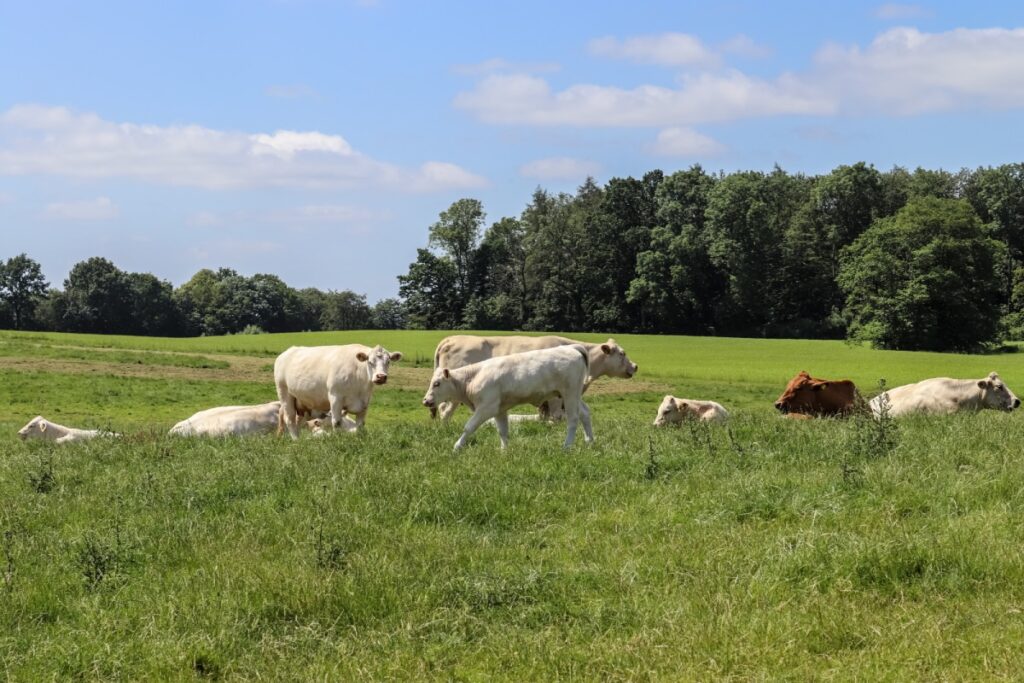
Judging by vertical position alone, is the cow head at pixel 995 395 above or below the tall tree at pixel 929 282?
below

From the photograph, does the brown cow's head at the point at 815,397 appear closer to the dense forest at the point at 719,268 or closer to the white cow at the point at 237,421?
the white cow at the point at 237,421

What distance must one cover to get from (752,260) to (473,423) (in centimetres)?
9641

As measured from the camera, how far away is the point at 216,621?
23.7 ft

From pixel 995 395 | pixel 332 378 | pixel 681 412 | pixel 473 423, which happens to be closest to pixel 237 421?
pixel 332 378

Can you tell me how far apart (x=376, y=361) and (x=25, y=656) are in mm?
12059

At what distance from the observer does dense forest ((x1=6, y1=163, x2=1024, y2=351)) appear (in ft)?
279

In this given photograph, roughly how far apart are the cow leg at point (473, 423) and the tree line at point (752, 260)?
245 ft

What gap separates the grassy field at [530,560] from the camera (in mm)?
6570

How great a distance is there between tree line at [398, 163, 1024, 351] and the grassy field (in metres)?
75.9

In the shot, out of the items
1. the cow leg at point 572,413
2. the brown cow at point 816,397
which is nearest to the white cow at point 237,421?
the cow leg at point 572,413

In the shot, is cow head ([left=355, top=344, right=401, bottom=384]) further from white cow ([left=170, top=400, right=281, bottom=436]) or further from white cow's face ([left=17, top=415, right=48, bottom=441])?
white cow's face ([left=17, top=415, right=48, bottom=441])

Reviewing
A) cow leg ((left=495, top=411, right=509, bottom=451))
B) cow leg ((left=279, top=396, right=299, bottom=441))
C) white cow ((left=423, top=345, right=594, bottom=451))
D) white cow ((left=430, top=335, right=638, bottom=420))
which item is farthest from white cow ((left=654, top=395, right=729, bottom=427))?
cow leg ((left=279, top=396, right=299, bottom=441))

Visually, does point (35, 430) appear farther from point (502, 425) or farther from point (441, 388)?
point (502, 425)

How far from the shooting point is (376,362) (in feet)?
61.4
